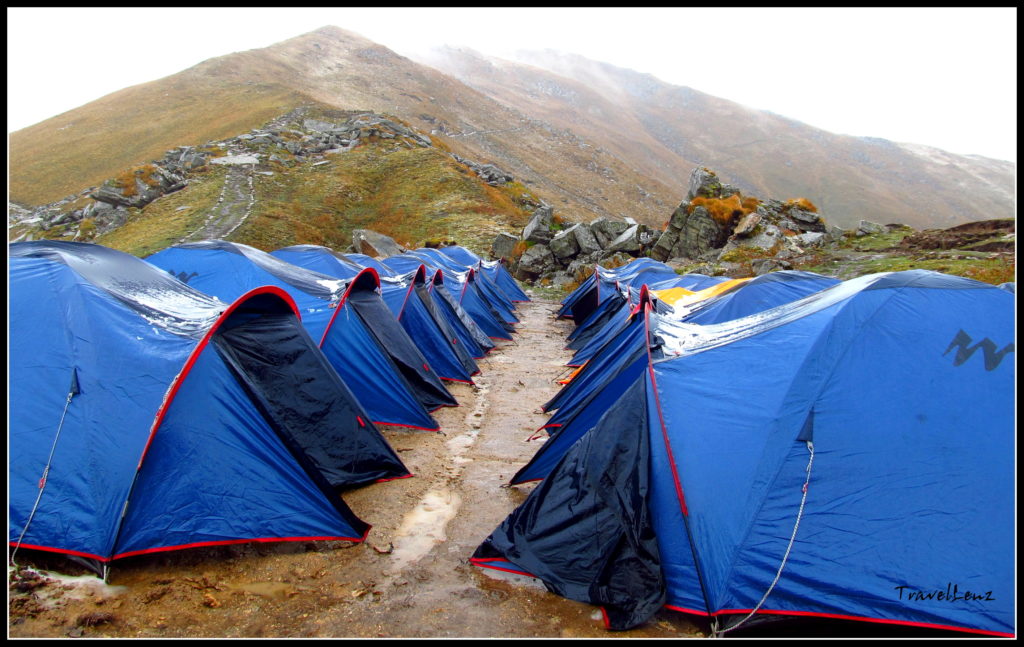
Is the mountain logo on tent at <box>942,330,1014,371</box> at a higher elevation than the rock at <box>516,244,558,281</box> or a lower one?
higher

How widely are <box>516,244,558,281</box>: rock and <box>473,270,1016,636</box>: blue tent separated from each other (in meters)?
27.3

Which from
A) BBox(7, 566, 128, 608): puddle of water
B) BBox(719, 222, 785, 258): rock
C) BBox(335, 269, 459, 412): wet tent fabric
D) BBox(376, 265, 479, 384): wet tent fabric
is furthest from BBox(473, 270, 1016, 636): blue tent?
BBox(719, 222, 785, 258): rock

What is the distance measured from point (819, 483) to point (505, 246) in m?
30.2

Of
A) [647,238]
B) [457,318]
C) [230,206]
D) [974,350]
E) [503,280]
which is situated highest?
[974,350]

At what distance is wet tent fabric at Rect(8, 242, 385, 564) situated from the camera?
13.0ft

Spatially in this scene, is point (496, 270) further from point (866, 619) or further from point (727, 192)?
point (866, 619)

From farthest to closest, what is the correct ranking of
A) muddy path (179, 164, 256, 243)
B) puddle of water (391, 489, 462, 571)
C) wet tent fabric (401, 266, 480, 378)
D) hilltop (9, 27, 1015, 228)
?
hilltop (9, 27, 1015, 228), muddy path (179, 164, 256, 243), wet tent fabric (401, 266, 480, 378), puddle of water (391, 489, 462, 571)

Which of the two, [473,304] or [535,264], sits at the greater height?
[473,304]

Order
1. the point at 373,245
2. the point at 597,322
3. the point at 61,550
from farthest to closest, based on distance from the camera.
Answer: the point at 373,245, the point at 597,322, the point at 61,550

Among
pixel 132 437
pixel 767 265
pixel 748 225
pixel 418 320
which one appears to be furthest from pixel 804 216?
pixel 132 437

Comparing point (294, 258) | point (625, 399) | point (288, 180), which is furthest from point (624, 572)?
point (288, 180)

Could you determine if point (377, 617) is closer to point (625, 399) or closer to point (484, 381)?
point (625, 399)

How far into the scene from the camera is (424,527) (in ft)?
17.0

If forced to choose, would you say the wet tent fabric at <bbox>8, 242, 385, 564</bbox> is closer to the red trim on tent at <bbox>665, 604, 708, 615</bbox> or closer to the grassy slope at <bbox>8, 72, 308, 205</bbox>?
the red trim on tent at <bbox>665, 604, 708, 615</bbox>
